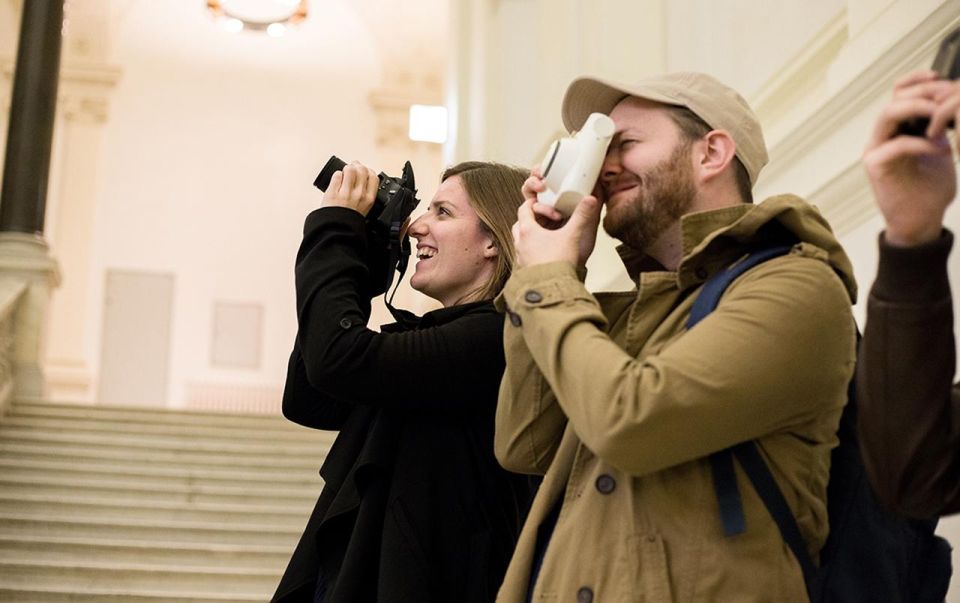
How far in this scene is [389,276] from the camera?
2494mm

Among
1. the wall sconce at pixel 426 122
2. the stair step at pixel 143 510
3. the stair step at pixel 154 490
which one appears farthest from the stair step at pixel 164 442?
the wall sconce at pixel 426 122

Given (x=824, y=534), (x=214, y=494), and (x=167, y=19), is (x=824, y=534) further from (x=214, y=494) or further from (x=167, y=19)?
(x=167, y=19)

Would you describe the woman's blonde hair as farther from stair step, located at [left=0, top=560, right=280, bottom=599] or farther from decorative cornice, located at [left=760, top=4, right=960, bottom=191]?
stair step, located at [left=0, top=560, right=280, bottom=599]

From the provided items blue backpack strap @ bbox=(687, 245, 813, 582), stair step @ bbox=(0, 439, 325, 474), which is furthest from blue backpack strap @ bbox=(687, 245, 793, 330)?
stair step @ bbox=(0, 439, 325, 474)

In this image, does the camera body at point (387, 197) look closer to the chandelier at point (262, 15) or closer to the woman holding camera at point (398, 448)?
the woman holding camera at point (398, 448)

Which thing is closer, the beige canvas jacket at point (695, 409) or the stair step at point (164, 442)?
the beige canvas jacket at point (695, 409)

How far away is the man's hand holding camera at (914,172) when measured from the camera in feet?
4.33

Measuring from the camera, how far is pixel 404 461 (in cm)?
223

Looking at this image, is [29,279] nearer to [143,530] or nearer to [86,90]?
[143,530]

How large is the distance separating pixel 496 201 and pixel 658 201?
622 millimetres

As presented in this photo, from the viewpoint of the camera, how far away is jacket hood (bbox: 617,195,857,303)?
172cm

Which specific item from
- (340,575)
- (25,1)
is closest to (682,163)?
(340,575)

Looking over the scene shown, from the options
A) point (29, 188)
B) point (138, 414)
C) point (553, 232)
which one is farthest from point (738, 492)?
point (29, 188)

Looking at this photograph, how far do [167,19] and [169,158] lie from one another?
6.13 ft
